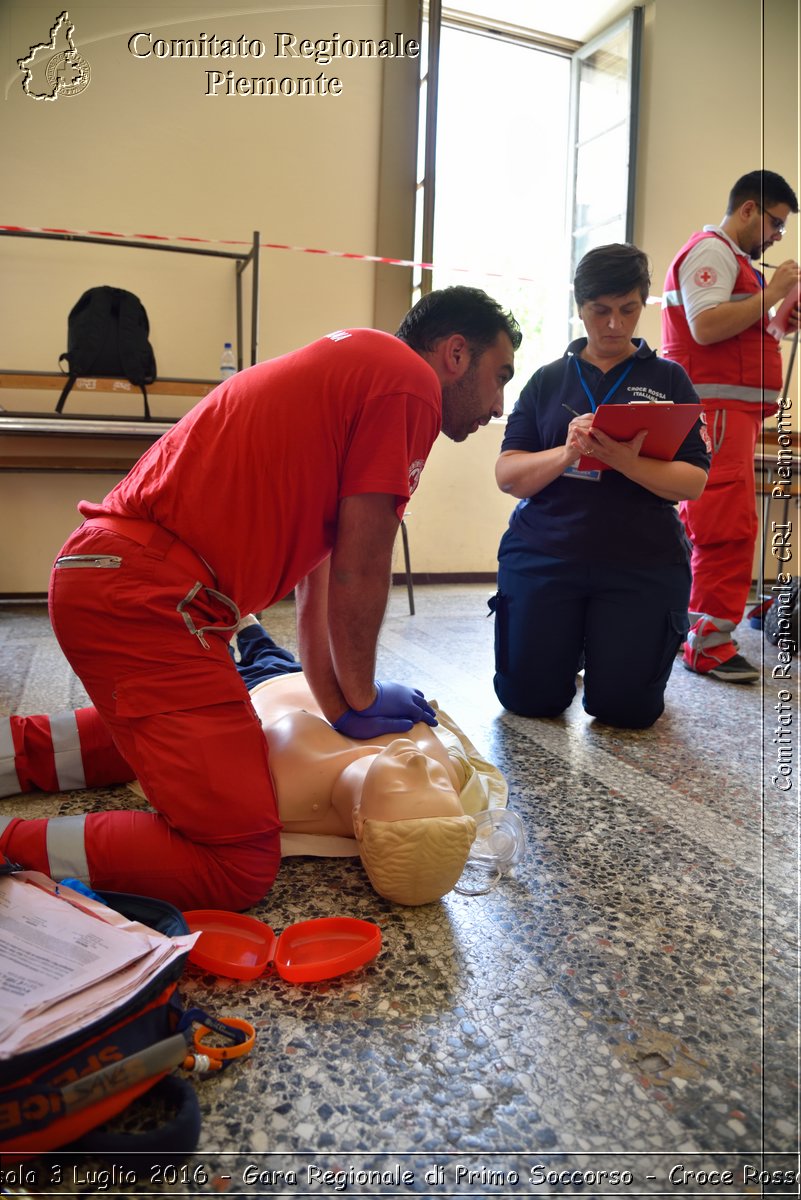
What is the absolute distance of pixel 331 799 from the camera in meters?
1.29

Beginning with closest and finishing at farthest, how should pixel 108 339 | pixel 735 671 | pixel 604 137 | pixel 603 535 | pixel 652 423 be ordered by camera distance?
pixel 652 423, pixel 603 535, pixel 735 671, pixel 108 339, pixel 604 137

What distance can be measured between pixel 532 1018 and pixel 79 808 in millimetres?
881

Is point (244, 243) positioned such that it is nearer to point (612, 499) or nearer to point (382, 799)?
point (612, 499)

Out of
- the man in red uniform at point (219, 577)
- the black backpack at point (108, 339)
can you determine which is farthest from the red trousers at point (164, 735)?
the black backpack at point (108, 339)

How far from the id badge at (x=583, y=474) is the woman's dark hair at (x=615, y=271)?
0.41 meters

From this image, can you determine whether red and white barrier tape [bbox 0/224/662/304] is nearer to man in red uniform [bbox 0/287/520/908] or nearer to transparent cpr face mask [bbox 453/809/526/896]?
man in red uniform [bbox 0/287/520/908]

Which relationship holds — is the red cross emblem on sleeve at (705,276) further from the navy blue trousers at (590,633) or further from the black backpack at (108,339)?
the black backpack at (108,339)

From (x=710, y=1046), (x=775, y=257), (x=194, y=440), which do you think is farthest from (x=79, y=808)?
(x=775, y=257)

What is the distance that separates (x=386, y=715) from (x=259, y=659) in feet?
1.77

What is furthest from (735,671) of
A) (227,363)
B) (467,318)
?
(227,363)

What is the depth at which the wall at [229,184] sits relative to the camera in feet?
11.3

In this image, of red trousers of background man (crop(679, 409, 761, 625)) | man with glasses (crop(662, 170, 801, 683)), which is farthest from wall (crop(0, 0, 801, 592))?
red trousers of background man (crop(679, 409, 761, 625))

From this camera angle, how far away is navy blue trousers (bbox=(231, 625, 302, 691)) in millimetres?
1735

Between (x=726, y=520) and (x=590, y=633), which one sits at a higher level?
(x=726, y=520)
